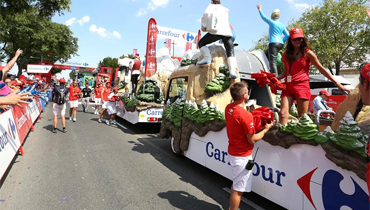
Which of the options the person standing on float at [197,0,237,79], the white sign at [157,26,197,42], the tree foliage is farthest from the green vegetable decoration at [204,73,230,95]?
the tree foliage

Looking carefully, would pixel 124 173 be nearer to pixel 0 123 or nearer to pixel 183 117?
pixel 183 117

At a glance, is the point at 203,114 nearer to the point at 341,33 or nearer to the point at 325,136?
the point at 325,136

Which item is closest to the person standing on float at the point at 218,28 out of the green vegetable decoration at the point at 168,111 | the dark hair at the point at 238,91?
the green vegetable decoration at the point at 168,111

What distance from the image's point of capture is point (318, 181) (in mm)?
2461

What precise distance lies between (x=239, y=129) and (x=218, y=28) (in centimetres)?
298

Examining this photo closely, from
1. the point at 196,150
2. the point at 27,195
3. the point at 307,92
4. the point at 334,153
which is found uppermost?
the point at 307,92

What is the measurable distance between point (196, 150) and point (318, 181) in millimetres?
2517

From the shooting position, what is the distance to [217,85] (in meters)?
4.96

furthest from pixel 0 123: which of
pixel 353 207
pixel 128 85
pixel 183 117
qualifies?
pixel 128 85

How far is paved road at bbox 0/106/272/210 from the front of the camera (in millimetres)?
3561

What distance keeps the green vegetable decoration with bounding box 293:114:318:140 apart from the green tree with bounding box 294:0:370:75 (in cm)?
→ 1863

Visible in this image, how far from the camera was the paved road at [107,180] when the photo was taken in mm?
3561

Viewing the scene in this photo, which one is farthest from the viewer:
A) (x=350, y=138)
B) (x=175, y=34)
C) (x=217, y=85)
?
(x=175, y=34)

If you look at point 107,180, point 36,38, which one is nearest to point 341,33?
point 107,180
